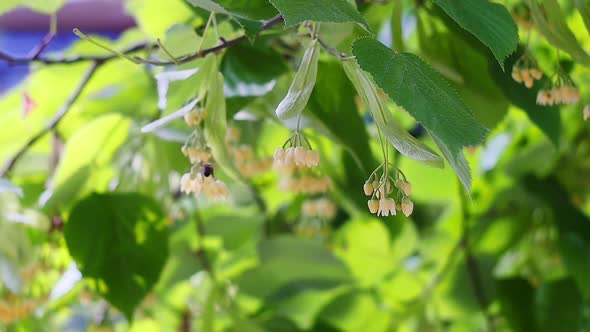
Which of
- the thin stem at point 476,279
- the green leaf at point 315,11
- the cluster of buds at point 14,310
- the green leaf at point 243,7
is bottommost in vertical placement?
the thin stem at point 476,279

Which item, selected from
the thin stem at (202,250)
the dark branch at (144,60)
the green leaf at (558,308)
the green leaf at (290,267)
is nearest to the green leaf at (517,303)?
the green leaf at (558,308)

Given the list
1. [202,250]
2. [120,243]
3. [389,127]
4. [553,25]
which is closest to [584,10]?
[553,25]

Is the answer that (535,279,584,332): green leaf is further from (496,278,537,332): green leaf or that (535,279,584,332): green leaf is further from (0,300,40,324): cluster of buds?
(0,300,40,324): cluster of buds

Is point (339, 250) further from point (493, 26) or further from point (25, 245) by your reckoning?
point (493, 26)

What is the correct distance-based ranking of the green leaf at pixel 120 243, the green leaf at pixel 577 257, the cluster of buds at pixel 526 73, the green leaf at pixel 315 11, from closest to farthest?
1. the green leaf at pixel 315 11
2. the cluster of buds at pixel 526 73
3. the green leaf at pixel 120 243
4. the green leaf at pixel 577 257

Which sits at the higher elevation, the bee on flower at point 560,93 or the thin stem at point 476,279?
the bee on flower at point 560,93

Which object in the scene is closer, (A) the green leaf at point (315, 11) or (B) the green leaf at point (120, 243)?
(A) the green leaf at point (315, 11)

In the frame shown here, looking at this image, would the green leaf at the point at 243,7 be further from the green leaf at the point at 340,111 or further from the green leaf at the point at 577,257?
the green leaf at the point at 577,257
